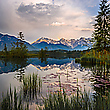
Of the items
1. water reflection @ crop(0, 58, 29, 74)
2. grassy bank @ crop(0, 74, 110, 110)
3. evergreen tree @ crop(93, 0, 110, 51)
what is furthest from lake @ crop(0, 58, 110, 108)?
evergreen tree @ crop(93, 0, 110, 51)

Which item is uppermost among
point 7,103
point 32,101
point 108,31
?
point 108,31

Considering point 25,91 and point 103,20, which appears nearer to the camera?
point 25,91

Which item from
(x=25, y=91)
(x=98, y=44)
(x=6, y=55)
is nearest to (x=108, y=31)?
(x=98, y=44)

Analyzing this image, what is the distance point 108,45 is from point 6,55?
53.6m

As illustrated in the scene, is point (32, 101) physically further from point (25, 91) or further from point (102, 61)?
point (102, 61)

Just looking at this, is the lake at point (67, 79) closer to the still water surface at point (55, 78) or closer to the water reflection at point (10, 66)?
the still water surface at point (55, 78)

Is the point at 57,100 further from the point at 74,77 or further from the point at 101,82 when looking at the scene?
the point at 74,77

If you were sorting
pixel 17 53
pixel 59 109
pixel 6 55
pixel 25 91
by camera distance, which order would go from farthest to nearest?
pixel 6 55 → pixel 17 53 → pixel 25 91 → pixel 59 109

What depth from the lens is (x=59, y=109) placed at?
4129 millimetres

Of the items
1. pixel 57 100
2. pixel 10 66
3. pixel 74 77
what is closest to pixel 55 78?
pixel 74 77

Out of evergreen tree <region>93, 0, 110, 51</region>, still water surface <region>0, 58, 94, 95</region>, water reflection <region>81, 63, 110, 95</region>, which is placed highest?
evergreen tree <region>93, 0, 110, 51</region>

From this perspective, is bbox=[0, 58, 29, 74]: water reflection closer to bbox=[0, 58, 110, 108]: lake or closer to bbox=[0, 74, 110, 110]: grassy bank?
bbox=[0, 58, 110, 108]: lake

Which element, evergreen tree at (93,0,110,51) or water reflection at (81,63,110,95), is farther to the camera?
evergreen tree at (93,0,110,51)

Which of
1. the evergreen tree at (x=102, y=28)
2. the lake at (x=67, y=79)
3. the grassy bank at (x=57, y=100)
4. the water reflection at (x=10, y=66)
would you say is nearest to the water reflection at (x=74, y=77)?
the lake at (x=67, y=79)
